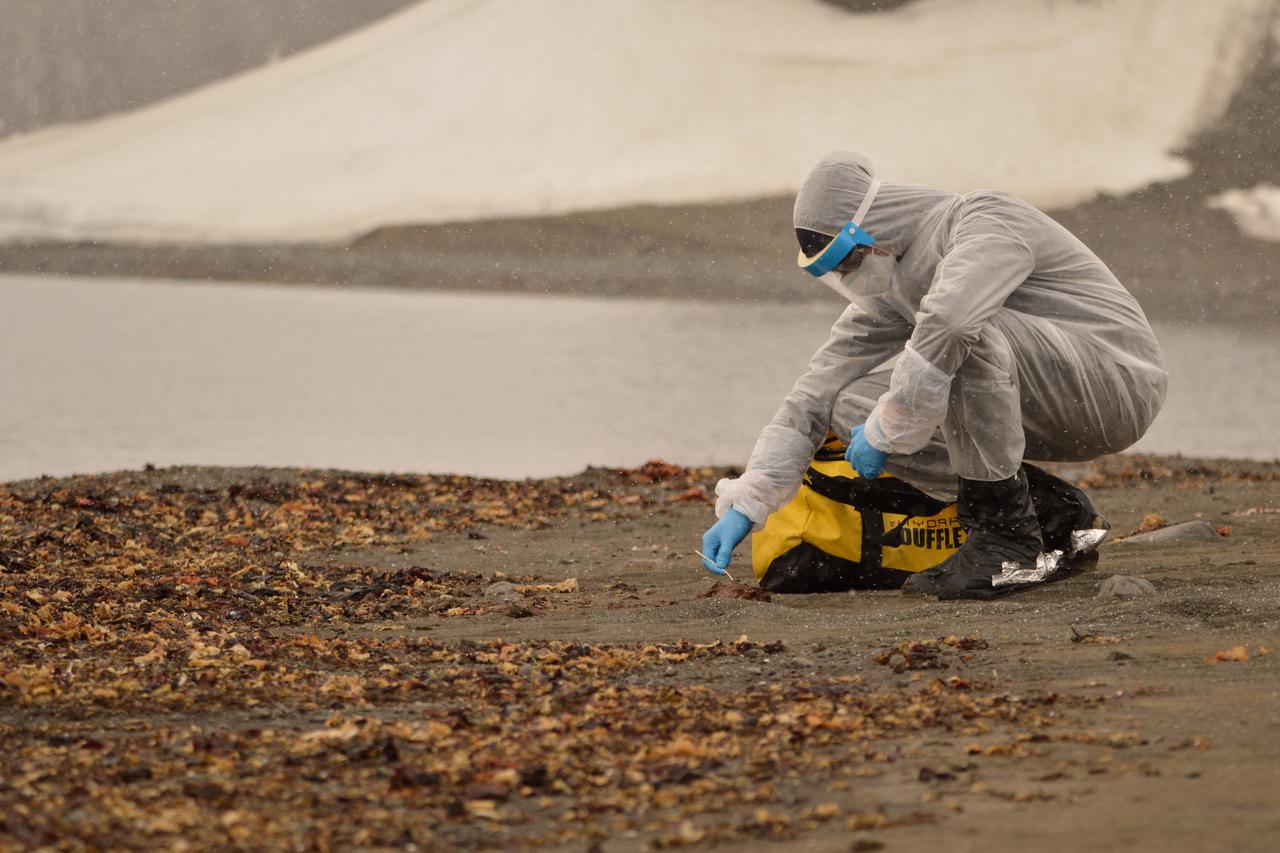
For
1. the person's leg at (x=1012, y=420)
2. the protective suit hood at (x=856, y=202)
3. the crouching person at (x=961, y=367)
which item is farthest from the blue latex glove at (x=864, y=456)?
the protective suit hood at (x=856, y=202)

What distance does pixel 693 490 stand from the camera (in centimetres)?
512

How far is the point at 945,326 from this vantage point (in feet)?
8.61

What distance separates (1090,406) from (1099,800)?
1590 mm

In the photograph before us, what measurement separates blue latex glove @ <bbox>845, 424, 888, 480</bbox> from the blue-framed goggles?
0.33m

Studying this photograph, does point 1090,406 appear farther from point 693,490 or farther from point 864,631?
point 693,490

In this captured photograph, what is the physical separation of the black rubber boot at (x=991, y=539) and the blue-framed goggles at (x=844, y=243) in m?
0.51

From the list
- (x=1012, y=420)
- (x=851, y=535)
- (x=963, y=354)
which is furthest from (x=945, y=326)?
(x=851, y=535)

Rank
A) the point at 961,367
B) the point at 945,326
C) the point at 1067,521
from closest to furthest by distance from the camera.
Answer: the point at 945,326, the point at 961,367, the point at 1067,521

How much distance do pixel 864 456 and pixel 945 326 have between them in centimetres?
33

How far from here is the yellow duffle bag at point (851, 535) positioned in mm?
3047

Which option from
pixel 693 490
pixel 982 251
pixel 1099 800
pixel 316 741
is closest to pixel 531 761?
pixel 316 741

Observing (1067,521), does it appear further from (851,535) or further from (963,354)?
(963,354)

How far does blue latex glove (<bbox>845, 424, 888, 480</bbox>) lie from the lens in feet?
9.15

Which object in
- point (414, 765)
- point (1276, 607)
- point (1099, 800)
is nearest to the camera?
point (1099, 800)
